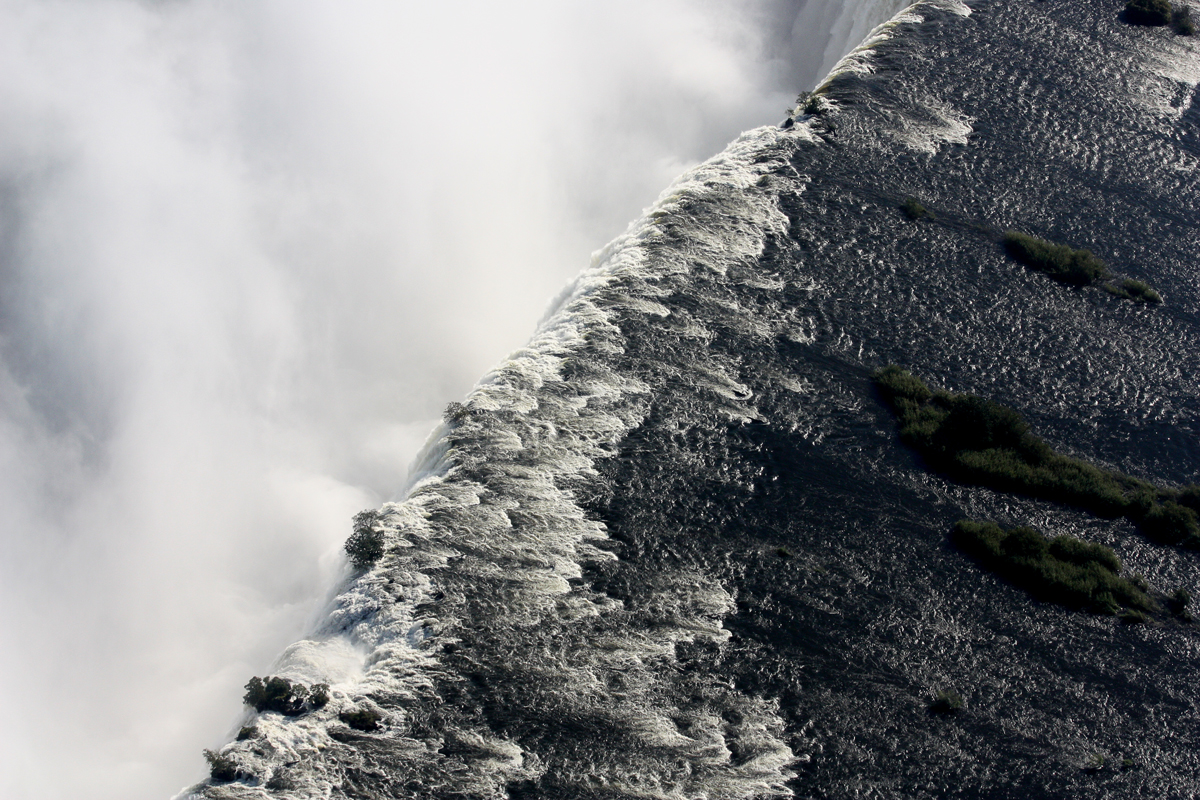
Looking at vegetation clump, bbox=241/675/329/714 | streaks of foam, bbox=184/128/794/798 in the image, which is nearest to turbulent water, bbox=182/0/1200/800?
streaks of foam, bbox=184/128/794/798

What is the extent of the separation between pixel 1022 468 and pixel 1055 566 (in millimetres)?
3753

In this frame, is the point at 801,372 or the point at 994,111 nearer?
the point at 801,372

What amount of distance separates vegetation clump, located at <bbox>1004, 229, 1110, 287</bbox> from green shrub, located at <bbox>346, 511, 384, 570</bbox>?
2653 cm

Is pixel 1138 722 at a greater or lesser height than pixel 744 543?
lesser

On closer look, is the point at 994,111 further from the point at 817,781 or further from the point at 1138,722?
the point at 817,781

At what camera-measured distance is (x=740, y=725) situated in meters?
22.0

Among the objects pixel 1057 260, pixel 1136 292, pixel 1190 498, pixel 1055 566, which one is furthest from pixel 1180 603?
pixel 1057 260

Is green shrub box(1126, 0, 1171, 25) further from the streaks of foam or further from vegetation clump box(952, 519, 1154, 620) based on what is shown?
the streaks of foam

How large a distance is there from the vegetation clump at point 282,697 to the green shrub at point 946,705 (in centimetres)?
1423

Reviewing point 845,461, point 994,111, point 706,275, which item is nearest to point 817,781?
point 845,461

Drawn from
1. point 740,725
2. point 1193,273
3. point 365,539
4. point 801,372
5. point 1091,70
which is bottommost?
point 740,725

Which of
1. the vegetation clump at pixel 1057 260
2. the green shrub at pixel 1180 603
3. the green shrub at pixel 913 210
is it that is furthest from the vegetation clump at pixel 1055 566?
the green shrub at pixel 913 210

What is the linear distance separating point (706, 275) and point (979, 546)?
13.0 meters

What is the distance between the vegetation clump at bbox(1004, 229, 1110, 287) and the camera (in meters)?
36.3
